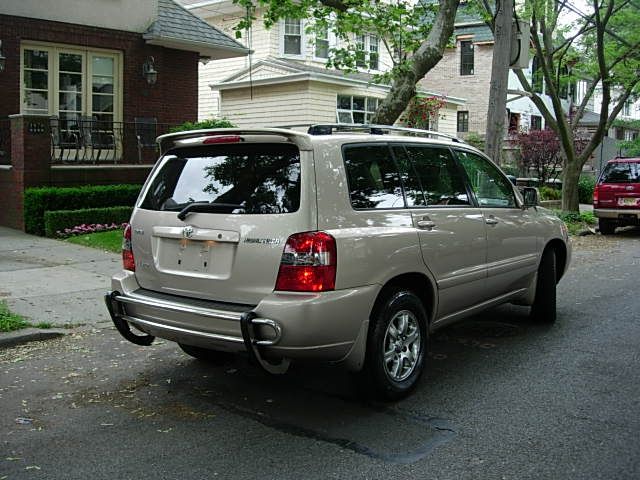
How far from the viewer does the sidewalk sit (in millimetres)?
7660

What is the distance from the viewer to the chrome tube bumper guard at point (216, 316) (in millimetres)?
4316

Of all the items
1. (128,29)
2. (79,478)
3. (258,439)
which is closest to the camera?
(79,478)

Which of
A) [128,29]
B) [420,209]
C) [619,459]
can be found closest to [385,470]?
[619,459]

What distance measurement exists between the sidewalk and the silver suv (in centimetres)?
248

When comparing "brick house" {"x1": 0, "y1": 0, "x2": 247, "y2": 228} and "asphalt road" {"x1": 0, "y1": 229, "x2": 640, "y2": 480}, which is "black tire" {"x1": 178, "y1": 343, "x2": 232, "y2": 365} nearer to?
"asphalt road" {"x1": 0, "y1": 229, "x2": 640, "y2": 480}

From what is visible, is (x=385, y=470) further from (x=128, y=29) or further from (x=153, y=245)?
(x=128, y=29)

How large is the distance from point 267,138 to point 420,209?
134 centimetres

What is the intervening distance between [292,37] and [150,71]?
30.5 feet

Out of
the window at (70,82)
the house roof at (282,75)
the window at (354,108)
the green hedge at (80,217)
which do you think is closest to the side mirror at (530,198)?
the green hedge at (80,217)

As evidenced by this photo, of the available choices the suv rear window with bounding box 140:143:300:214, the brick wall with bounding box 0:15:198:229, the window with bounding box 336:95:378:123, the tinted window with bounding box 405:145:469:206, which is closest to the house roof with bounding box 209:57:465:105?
the window with bounding box 336:95:378:123

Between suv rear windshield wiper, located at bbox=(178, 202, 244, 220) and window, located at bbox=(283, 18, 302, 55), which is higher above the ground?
window, located at bbox=(283, 18, 302, 55)

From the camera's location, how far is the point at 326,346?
175 inches

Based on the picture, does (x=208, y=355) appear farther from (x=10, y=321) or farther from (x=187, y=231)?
(x=10, y=321)

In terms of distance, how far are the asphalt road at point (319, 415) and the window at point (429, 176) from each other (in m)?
1.39
